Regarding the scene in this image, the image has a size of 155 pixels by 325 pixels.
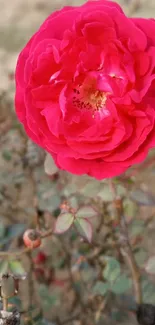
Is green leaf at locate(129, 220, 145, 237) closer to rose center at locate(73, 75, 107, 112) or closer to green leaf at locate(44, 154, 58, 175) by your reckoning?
green leaf at locate(44, 154, 58, 175)

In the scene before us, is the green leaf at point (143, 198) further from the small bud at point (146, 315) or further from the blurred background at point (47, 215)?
the small bud at point (146, 315)

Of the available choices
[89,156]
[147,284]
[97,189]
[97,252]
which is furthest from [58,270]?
[89,156]

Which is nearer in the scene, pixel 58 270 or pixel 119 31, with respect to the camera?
pixel 119 31

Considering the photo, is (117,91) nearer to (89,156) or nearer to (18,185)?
(89,156)

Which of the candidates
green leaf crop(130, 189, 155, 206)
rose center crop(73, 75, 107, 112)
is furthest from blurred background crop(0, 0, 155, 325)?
rose center crop(73, 75, 107, 112)

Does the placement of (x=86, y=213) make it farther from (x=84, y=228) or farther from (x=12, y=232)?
(x=12, y=232)
